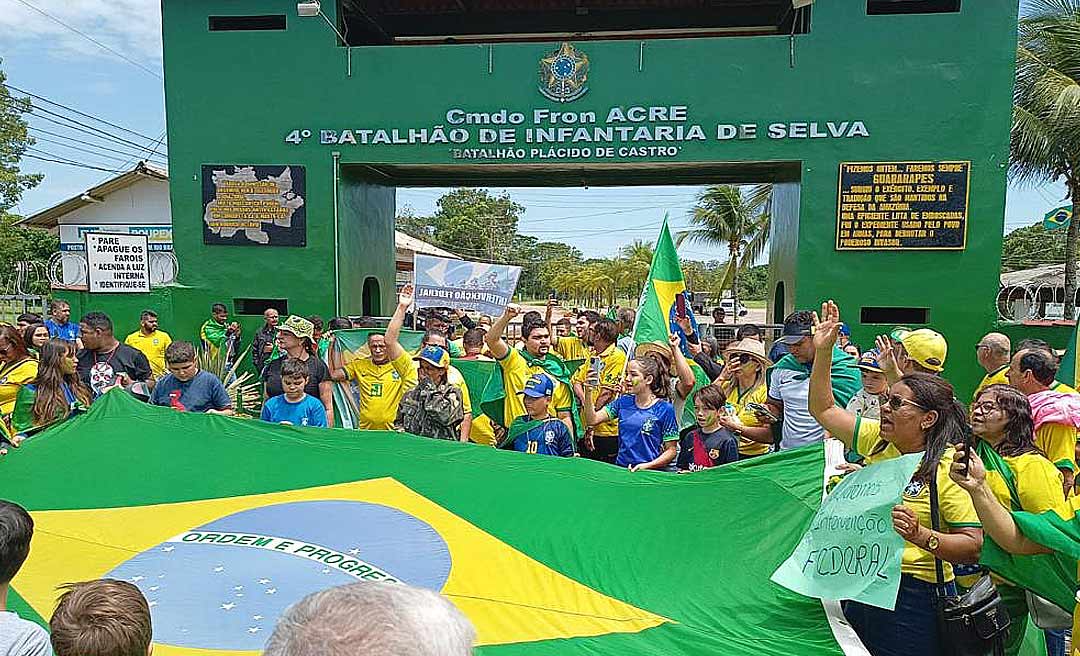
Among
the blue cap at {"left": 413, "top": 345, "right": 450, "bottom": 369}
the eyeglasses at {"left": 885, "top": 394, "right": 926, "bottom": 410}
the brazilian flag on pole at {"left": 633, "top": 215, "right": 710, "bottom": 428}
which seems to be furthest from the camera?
the brazilian flag on pole at {"left": 633, "top": 215, "right": 710, "bottom": 428}

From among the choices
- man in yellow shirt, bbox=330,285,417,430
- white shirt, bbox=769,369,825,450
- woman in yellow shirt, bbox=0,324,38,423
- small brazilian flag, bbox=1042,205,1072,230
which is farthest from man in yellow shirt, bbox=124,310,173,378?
small brazilian flag, bbox=1042,205,1072,230

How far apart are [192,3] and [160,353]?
264 inches

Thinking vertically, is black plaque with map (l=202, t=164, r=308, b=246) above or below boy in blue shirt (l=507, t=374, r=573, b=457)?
above

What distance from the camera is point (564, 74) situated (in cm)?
1271

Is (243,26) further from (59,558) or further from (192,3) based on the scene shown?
(59,558)

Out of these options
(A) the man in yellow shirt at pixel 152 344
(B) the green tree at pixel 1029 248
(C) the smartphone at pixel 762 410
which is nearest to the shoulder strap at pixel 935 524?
(C) the smartphone at pixel 762 410

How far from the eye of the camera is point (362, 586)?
4.20 feet

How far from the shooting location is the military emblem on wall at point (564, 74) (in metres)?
12.7

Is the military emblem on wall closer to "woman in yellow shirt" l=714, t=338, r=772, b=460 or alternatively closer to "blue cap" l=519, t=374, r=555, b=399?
"woman in yellow shirt" l=714, t=338, r=772, b=460

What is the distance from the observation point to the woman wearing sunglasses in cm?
291

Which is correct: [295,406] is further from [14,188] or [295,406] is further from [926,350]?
[14,188]

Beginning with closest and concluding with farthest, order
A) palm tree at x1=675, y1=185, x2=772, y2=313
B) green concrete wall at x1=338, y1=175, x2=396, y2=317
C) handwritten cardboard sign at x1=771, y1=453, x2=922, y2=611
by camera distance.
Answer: handwritten cardboard sign at x1=771, y1=453, x2=922, y2=611 < green concrete wall at x1=338, y1=175, x2=396, y2=317 < palm tree at x1=675, y1=185, x2=772, y2=313

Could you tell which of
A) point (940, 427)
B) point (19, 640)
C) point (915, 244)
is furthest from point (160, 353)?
point (915, 244)

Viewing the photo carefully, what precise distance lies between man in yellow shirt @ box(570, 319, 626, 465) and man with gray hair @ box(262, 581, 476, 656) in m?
4.89
